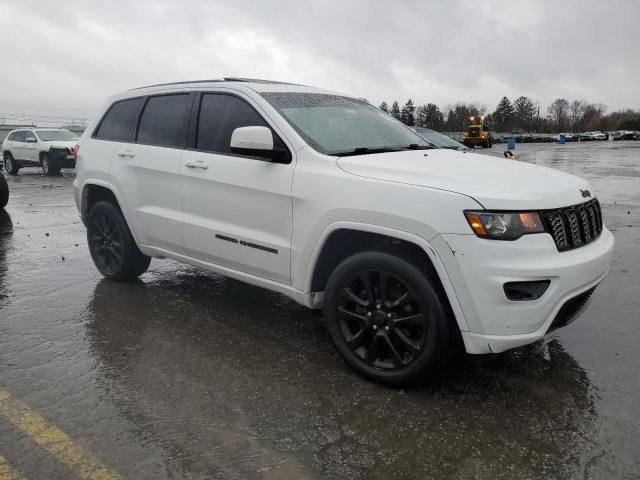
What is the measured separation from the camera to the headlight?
2.80 meters

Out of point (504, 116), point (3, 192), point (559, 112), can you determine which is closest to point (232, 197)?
point (3, 192)

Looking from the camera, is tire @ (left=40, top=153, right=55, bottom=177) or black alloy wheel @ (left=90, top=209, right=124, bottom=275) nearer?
black alloy wheel @ (left=90, top=209, right=124, bottom=275)

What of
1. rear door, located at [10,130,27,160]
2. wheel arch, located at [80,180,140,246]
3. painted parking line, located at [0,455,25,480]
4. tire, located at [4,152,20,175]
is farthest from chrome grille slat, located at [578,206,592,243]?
tire, located at [4,152,20,175]

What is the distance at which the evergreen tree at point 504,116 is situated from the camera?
10950 centimetres

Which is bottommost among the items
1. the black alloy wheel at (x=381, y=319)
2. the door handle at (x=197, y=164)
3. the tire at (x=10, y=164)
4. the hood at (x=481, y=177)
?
the tire at (x=10, y=164)

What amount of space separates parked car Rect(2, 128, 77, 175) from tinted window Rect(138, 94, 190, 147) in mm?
15072

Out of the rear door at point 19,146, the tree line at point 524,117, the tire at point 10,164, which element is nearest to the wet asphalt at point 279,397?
the rear door at point 19,146

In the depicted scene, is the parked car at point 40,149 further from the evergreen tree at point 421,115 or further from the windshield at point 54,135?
the evergreen tree at point 421,115

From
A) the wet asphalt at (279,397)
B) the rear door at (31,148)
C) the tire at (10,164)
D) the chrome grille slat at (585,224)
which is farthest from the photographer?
the tire at (10,164)

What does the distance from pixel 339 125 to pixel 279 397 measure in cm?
199

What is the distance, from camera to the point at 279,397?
3.15 metres

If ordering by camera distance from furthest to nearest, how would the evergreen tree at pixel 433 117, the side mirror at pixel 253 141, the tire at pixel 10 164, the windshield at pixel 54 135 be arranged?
the evergreen tree at pixel 433 117 → the tire at pixel 10 164 → the windshield at pixel 54 135 → the side mirror at pixel 253 141

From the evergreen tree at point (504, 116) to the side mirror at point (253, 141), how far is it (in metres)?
113

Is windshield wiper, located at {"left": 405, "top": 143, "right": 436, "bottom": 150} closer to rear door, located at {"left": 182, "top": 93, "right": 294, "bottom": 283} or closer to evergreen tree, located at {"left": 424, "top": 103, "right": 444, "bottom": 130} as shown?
rear door, located at {"left": 182, "top": 93, "right": 294, "bottom": 283}
